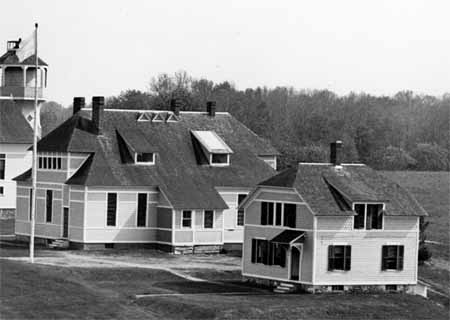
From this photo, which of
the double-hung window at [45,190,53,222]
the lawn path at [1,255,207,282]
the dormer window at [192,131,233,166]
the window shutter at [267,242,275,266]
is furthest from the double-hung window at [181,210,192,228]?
the window shutter at [267,242,275,266]

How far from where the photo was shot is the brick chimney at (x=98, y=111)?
7575cm

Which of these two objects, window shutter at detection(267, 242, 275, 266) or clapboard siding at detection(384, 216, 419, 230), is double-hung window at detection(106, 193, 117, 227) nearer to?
window shutter at detection(267, 242, 275, 266)

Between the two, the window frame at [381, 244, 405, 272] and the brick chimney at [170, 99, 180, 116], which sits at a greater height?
the brick chimney at [170, 99, 180, 116]

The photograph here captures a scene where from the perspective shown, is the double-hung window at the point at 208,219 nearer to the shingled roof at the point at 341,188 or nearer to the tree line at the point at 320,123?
the shingled roof at the point at 341,188

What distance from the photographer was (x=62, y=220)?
73.4m

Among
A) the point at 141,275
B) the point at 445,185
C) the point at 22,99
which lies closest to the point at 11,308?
the point at 141,275

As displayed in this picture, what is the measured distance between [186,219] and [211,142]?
7.07 meters

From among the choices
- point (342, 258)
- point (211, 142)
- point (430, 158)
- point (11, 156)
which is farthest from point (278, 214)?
point (430, 158)

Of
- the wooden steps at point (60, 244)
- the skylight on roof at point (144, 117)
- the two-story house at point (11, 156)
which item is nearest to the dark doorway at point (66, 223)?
the wooden steps at point (60, 244)

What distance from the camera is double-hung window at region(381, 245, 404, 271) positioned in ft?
205

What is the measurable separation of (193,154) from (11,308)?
2859 cm

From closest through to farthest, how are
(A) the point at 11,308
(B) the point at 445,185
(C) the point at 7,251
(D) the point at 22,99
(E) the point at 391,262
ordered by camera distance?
(A) the point at 11,308
(E) the point at 391,262
(C) the point at 7,251
(D) the point at 22,99
(B) the point at 445,185

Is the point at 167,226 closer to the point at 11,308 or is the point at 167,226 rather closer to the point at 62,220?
the point at 62,220

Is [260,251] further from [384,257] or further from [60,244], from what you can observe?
[60,244]
